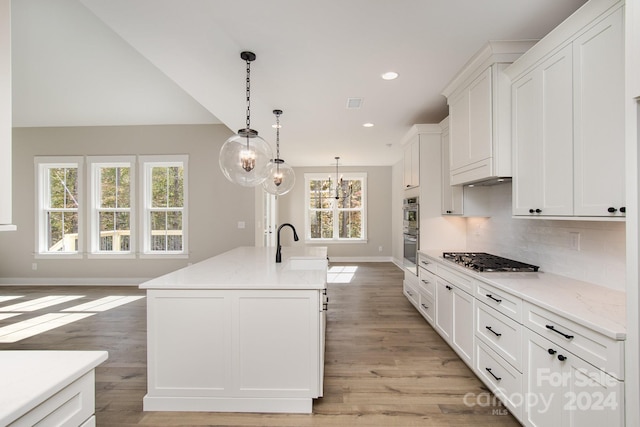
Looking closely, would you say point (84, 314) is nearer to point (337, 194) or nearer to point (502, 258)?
point (502, 258)

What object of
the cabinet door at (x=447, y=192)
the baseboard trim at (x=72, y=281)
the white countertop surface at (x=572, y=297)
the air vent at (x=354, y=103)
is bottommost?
the baseboard trim at (x=72, y=281)

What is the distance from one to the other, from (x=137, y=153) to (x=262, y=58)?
4.07m

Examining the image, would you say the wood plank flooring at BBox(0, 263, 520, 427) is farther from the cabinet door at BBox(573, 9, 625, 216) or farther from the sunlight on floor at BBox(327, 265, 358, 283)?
the sunlight on floor at BBox(327, 265, 358, 283)

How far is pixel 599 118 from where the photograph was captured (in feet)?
5.26

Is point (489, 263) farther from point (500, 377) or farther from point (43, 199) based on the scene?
point (43, 199)

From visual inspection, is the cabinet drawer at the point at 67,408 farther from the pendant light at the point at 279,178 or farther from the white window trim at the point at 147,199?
the white window trim at the point at 147,199

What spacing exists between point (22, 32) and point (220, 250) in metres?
3.75

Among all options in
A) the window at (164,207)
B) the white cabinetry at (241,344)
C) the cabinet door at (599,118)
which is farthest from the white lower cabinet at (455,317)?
the window at (164,207)

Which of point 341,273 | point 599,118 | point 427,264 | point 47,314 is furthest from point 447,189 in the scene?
point 47,314

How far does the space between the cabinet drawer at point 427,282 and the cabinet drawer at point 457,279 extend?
0.74 ft

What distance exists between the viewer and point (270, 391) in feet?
6.69

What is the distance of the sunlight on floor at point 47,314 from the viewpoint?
346 centimetres

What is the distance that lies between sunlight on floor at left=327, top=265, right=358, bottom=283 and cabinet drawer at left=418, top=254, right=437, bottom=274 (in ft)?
7.95

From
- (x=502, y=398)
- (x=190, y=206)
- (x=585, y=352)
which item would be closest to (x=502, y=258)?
(x=502, y=398)
